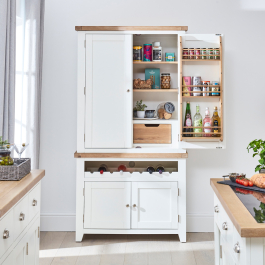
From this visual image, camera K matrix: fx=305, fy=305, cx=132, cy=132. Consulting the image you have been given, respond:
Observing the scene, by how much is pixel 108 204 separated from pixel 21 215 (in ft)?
4.42

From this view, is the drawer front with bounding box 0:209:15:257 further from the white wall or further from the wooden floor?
the white wall

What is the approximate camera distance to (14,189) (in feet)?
4.99

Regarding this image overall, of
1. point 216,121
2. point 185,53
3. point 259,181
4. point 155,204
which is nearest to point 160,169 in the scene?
point 155,204

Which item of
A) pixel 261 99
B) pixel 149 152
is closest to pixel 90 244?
pixel 149 152

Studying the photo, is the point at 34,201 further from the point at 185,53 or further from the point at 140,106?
the point at 185,53

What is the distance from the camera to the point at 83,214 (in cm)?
283

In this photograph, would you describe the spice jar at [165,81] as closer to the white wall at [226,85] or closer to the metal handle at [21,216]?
the white wall at [226,85]

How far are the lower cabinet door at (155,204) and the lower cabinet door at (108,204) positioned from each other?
7 centimetres

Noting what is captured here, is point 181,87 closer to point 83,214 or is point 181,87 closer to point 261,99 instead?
point 261,99

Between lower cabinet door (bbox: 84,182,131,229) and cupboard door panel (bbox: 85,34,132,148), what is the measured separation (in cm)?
38

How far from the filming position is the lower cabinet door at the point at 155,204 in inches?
111

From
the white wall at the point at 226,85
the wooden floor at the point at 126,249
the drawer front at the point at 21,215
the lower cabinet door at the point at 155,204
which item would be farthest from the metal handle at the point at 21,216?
the white wall at the point at 226,85

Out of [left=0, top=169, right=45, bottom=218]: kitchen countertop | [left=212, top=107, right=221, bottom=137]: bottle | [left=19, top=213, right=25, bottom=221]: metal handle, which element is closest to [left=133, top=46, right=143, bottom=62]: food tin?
[left=212, top=107, right=221, bottom=137]: bottle

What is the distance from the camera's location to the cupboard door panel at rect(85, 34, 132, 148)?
9.21 ft
